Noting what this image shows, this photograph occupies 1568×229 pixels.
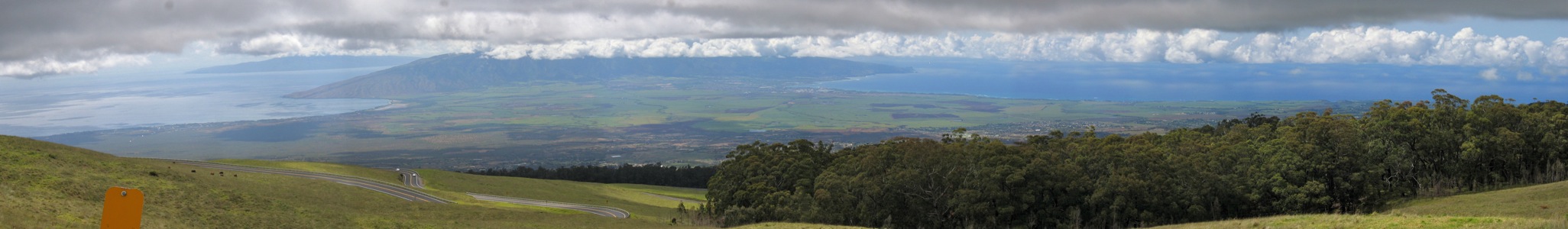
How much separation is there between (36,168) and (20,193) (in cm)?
562

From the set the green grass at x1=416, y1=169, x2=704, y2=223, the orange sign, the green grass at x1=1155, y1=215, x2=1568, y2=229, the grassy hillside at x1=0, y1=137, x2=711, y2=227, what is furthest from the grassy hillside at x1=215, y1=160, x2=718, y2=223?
the orange sign

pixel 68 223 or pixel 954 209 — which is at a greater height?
pixel 68 223

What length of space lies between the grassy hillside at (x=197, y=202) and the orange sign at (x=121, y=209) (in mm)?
12116

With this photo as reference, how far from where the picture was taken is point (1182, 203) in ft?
147

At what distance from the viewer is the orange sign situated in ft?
27.6

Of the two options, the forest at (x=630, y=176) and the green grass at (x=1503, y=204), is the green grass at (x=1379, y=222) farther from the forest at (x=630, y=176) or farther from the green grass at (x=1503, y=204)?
the forest at (x=630, y=176)

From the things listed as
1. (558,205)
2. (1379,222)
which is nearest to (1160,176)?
(1379,222)

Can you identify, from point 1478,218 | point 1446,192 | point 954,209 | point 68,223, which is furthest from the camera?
point 1446,192

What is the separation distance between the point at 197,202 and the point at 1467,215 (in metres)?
46.5

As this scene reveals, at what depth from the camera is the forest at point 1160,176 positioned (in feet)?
145

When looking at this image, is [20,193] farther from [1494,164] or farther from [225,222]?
[1494,164]

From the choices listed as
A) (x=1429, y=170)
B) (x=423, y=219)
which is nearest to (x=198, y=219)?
(x=423, y=219)

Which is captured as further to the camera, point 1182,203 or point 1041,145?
point 1041,145

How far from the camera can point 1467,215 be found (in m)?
34.9
